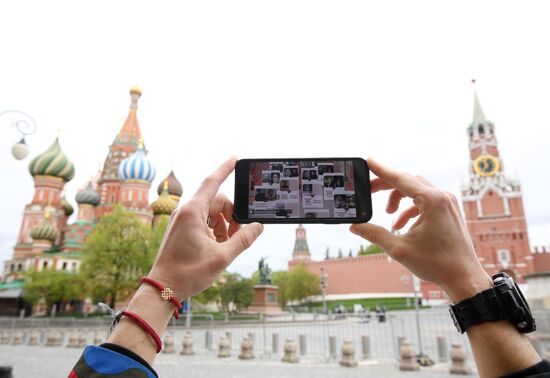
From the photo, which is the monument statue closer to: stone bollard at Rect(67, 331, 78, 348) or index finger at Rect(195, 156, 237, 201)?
stone bollard at Rect(67, 331, 78, 348)

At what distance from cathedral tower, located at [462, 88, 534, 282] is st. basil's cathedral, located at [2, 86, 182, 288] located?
35103 mm

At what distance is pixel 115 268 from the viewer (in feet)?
85.4

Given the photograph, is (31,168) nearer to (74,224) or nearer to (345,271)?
(74,224)

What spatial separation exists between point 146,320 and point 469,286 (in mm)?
1067

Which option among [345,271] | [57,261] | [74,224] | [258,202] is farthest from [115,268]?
[345,271]

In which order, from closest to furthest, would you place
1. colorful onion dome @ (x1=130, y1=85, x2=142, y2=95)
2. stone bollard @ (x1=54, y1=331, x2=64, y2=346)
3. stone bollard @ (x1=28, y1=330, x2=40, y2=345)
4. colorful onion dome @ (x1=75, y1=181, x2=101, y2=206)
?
1. stone bollard @ (x1=54, y1=331, x2=64, y2=346)
2. stone bollard @ (x1=28, y1=330, x2=40, y2=345)
3. colorful onion dome @ (x1=75, y1=181, x2=101, y2=206)
4. colorful onion dome @ (x1=130, y1=85, x2=142, y2=95)

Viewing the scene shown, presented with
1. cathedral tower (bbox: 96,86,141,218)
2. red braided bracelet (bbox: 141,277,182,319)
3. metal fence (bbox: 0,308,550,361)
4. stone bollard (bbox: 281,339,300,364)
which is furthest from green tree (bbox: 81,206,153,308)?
red braided bracelet (bbox: 141,277,182,319)

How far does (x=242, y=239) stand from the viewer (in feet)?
5.23

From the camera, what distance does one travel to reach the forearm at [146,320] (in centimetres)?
114

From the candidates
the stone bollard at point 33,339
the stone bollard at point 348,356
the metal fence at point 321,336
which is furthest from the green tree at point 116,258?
the stone bollard at point 348,356

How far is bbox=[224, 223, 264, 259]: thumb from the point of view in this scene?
153cm

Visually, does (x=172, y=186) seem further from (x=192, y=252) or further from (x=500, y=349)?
(x=500, y=349)

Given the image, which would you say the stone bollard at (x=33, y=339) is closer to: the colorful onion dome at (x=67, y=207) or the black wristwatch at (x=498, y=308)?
the black wristwatch at (x=498, y=308)

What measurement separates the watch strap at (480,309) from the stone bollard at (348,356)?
29.5 ft
